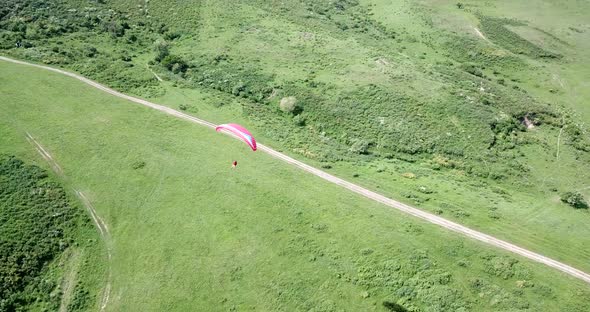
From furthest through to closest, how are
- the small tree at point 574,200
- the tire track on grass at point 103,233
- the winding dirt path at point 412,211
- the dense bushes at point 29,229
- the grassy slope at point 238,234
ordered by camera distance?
the small tree at point 574,200
the winding dirt path at point 412,211
the grassy slope at point 238,234
the tire track on grass at point 103,233
the dense bushes at point 29,229

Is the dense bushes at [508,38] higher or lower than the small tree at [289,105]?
higher

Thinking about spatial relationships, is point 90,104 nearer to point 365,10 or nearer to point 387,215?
point 387,215

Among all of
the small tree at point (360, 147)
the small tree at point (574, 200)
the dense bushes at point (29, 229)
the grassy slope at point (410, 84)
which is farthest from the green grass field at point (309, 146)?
the dense bushes at point (29, 229)

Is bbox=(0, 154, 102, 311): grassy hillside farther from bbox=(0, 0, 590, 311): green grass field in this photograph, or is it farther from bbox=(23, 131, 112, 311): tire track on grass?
bbox=(0, 0, 590, 311): green grass field

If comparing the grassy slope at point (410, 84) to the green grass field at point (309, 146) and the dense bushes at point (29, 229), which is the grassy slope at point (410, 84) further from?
the dense bushes at point (29, 229)

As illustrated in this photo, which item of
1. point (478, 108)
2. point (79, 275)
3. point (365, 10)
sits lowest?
point (79, 275)

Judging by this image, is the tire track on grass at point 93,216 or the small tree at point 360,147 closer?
the tire track on grass at point 93,216

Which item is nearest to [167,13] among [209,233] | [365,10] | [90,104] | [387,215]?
[90,104]
